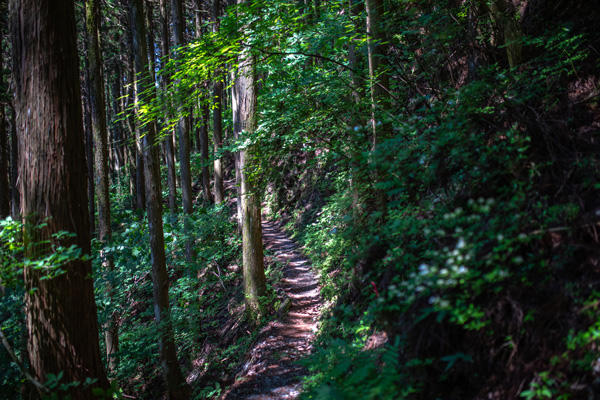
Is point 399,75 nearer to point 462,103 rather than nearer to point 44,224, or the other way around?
point 462,103

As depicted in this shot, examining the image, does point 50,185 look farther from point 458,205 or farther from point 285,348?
point 285,348

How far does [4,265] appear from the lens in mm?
3420

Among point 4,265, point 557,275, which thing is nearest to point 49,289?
point 4,265

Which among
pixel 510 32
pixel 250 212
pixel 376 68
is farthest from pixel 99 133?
pixel 510 32

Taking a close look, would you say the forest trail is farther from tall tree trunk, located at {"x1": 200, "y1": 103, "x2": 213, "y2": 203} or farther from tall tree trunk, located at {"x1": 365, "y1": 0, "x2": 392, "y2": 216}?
tall tree trunk, located at {"x1": 200, "y1": 103, "x2": 213, "y2": 203}

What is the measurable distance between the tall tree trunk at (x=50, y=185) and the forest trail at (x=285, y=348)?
2.55m

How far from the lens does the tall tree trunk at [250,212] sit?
7.48 meters

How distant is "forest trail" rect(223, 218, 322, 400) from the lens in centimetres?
545

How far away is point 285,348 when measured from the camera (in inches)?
247

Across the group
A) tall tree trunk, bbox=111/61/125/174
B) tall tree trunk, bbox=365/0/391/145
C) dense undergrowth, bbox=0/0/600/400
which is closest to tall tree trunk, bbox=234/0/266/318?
dense undergrowth, bbox=0/0/600/400

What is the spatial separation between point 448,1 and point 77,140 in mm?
4981

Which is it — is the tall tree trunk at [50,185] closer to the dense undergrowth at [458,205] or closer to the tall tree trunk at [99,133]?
the dense undergrowth at [458,205]

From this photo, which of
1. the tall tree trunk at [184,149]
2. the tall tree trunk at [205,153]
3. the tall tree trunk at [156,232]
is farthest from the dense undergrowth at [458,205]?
the tall tree trunk at [205,153]

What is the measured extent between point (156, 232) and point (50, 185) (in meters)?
3.58
